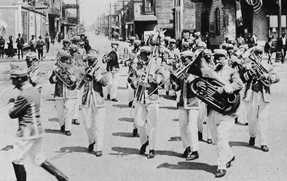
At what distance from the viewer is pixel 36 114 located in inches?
269

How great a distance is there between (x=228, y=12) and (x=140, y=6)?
41526 millimetres

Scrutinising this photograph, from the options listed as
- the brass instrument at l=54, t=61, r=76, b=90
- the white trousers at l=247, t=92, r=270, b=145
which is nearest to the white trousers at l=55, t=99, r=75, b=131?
the brass instrument at l=54, t=61, r=76, b=90

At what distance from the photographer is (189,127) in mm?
8844

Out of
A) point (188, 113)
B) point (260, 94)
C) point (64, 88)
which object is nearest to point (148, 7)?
point (64, 88)

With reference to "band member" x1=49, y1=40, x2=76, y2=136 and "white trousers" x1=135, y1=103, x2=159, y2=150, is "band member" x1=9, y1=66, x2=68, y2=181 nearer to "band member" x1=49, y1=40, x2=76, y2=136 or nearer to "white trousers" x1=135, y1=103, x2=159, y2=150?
"white trousers" x1=135, y1=103, x2=159, y2=150

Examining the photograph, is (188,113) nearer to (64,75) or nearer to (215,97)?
(215,97)

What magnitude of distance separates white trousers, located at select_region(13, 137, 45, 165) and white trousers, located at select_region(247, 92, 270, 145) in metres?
4.32

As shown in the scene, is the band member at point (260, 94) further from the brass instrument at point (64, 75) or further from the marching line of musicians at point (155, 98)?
the brass instrument at point (64, 75)

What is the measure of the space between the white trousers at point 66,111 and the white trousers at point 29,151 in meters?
4.35

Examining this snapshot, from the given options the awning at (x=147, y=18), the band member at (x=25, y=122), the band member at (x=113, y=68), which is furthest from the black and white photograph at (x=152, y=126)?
the awning at (x=147, y=18)

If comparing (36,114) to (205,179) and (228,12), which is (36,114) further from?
(228,12)

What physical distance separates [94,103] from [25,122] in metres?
2.68

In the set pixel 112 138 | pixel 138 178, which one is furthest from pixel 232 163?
pixel 112 138

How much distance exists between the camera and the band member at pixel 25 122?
263 inches
